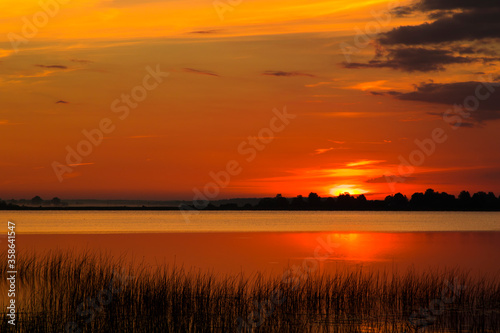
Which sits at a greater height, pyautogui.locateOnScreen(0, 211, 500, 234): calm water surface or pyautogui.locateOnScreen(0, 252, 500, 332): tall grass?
pyautogui.locateOnScreen(0, 211, 500, 234): calm water surface

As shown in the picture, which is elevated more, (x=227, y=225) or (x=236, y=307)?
(x=227, y=225)

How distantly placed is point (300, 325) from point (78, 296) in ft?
19.3

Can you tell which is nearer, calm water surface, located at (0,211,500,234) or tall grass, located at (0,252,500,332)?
tall grass, located at (0,252,500,332)

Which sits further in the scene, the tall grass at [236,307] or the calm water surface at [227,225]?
the calm water surface at [227,225]

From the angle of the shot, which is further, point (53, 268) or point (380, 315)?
point (53, 268)

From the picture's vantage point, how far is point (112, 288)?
16016 millimetres

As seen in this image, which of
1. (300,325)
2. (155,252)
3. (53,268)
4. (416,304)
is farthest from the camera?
(155,252)

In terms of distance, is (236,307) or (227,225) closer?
(236,307)

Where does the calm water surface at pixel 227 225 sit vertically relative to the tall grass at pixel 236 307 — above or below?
above

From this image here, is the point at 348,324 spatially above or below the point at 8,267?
below

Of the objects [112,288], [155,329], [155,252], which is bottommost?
[155,329]

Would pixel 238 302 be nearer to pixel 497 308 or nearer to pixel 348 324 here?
pixel 348 324

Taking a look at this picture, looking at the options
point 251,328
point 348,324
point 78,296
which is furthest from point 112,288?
point 348,324

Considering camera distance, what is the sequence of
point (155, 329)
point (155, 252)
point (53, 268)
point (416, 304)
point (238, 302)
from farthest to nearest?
point (155, 252)
point (53, 268)
point (416, 304)
point (238, 302)
point (155, 329)
